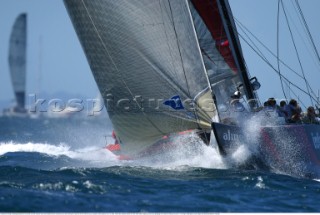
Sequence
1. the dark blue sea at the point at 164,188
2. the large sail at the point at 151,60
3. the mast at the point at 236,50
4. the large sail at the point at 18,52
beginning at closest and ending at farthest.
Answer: the dark blue sea at the point at 164,188, the large sail at the point at 151,60, the mast at the point at 236,50, the large sail at the point at 18,52

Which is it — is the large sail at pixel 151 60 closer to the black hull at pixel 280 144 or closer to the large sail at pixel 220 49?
the black hull at pixel 280 144

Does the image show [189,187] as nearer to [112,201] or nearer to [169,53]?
[112,201]

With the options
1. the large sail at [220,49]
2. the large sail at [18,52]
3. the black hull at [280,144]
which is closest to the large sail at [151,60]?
the black hull at [280,144]

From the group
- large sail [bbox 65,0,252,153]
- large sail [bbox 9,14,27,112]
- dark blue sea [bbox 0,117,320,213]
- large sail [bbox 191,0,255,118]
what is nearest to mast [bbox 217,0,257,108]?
large sail [bbox 191,0,255,118]

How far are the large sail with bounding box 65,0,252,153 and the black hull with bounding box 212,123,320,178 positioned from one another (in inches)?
23.9

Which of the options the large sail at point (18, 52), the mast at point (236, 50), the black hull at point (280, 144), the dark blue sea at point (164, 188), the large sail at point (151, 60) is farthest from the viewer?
the large sail at point (18, 52)

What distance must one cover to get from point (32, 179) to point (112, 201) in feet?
5.97

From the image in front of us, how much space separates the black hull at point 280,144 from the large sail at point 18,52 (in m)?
42.7

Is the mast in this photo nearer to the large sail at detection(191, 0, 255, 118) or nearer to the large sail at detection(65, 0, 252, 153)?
the large sail at detection(191, 0, 255, 118)

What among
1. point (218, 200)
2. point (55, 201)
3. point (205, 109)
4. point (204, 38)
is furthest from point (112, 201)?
point (204, 38)

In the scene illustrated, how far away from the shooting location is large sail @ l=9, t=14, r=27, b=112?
52.6 m

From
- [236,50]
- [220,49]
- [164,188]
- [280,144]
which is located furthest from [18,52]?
[164,188]

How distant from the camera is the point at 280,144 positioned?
37.2 feet

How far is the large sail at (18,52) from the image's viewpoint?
5262 cm
